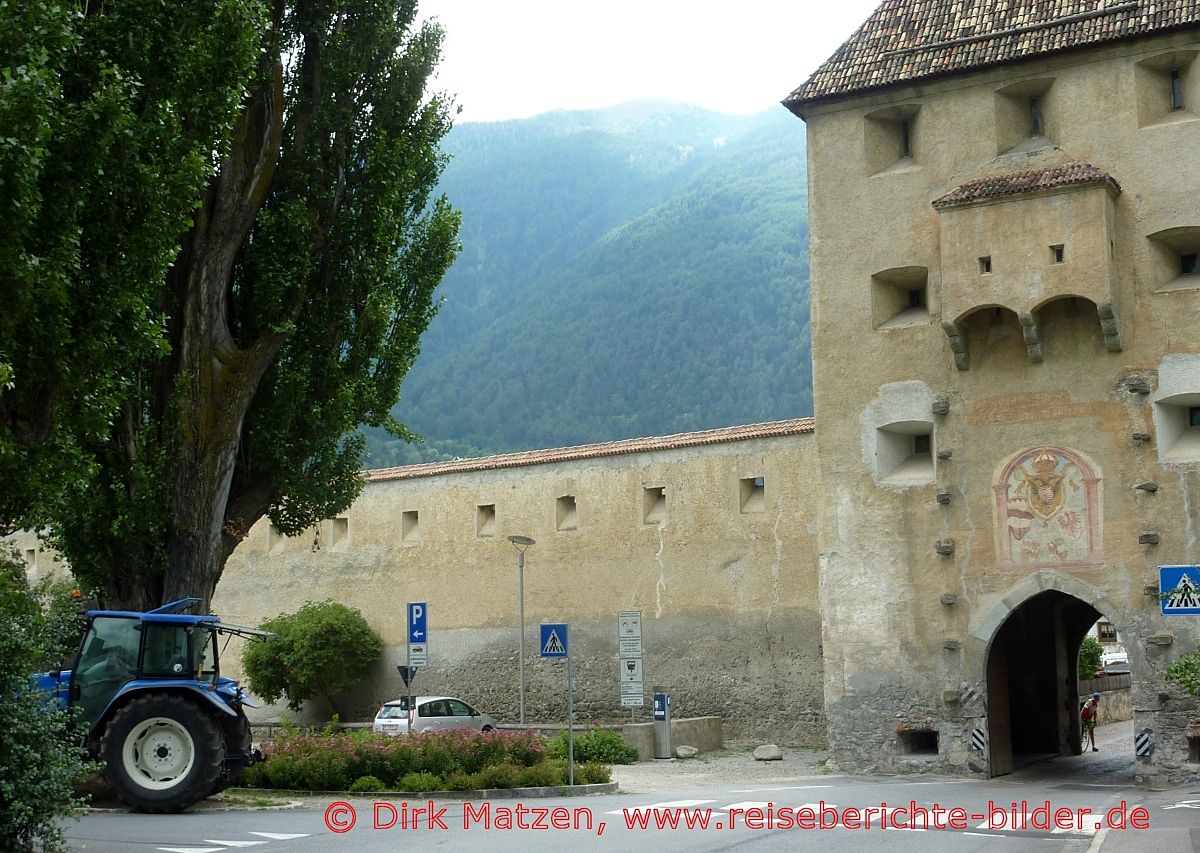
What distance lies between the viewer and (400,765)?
1666cm

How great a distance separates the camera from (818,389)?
23031 millimetres

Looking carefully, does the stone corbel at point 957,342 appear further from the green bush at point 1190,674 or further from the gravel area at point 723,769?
the green bush at point 1190,674

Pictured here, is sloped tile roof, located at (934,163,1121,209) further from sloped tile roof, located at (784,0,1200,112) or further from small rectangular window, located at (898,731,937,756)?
small rectangular window, located at (898,731,937,756)

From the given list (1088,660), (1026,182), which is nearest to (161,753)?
(1026,182)

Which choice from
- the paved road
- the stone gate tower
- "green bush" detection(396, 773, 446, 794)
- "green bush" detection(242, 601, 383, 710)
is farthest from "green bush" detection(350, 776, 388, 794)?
"green bush" detection(242, 601, 383, 710)

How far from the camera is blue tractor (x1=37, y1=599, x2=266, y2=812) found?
14227mm

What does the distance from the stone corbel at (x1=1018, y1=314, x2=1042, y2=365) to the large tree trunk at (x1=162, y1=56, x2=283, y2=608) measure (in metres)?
10.5

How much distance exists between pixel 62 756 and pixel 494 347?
365ft

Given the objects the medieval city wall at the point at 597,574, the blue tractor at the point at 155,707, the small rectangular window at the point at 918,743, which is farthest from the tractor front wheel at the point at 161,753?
the medieval city wall at the point at 597,574

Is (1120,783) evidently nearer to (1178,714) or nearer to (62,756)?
(1178,714)

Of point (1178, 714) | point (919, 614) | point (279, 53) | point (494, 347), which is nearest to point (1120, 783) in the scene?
point (1178, 714)

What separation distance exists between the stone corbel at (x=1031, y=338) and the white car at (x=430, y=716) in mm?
12005

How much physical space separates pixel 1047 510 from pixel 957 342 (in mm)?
2801

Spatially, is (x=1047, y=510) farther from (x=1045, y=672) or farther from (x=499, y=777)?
(x=499, y=777)
